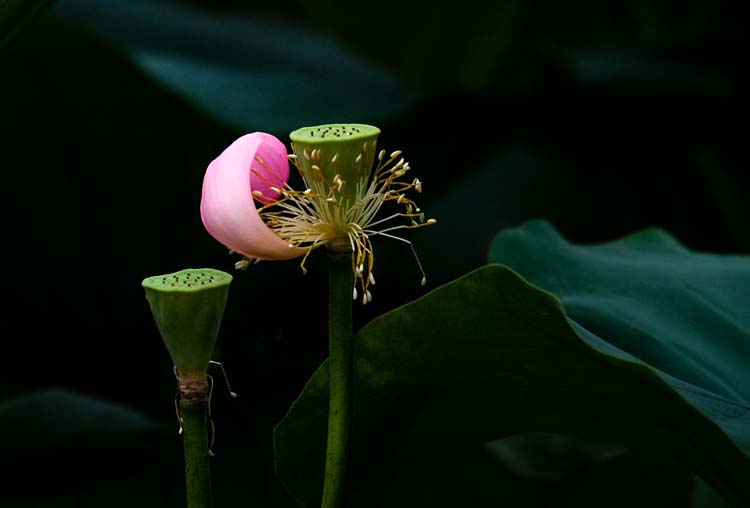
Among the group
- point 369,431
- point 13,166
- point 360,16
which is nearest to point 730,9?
point 360,16

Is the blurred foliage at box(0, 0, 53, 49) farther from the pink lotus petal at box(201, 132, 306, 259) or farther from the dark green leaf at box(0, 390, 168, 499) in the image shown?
the dark green leaf at box(0, 390, 168, 499)

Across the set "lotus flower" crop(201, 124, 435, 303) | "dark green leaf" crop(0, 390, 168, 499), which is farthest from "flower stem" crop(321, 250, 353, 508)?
"dark green leaf" crop(0, 390, 168, 499)

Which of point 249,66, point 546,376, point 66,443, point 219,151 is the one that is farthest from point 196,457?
point 249,66

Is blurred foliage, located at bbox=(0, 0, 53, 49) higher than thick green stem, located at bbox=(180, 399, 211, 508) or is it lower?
higher

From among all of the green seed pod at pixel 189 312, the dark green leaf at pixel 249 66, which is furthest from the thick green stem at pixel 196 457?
the dark green leaf at pixel 249 66

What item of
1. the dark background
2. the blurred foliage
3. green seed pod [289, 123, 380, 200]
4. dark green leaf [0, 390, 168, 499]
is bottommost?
dark green leaf [0, 390, 168, 499]

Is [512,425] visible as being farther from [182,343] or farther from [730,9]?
[730,9]

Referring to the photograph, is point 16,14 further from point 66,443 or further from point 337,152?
point 66,443
